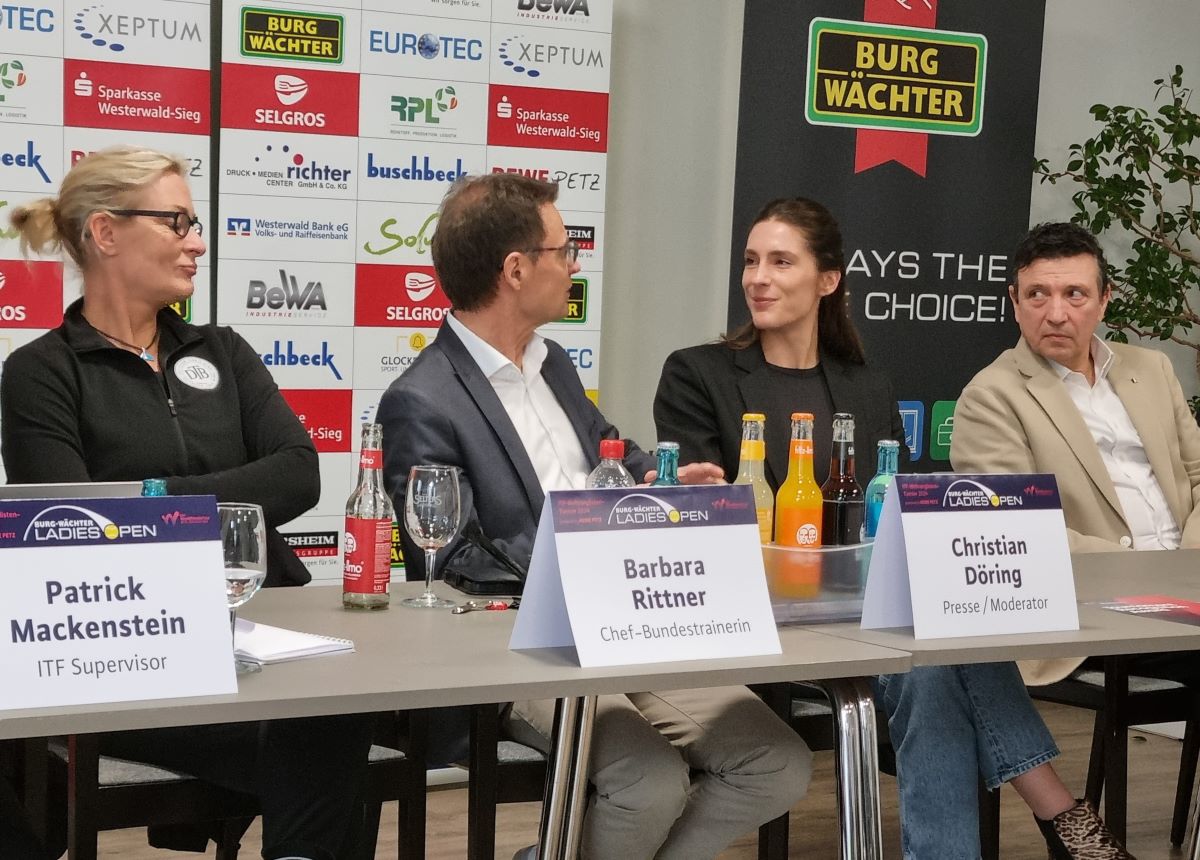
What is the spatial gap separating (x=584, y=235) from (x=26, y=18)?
1.51 m

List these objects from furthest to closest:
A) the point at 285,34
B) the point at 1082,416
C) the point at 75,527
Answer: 1. the point at 285,34
2. the point at 1082,416
3. the point at 75,527

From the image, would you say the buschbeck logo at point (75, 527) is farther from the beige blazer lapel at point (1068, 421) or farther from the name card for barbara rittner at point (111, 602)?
the beige blazer lapel at point (1068, 421)

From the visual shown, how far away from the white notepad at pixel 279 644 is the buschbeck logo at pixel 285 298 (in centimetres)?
202

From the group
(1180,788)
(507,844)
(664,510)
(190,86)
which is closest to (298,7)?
(190,86)

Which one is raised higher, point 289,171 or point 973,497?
point 289,171

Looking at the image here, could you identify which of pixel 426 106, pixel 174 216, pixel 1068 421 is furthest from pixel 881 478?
pixel 426 106

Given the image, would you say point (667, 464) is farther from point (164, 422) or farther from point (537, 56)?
point (537, 56)

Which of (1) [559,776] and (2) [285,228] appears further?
(2) [285,228]

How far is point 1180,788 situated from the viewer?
336 centimetres

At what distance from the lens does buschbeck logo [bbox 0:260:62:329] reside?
3449 millimetres

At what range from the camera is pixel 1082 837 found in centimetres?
227

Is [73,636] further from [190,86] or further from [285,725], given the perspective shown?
[190,86]

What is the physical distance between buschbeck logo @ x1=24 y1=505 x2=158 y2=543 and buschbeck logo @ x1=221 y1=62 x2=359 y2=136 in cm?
229

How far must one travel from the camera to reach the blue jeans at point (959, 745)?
227cm
